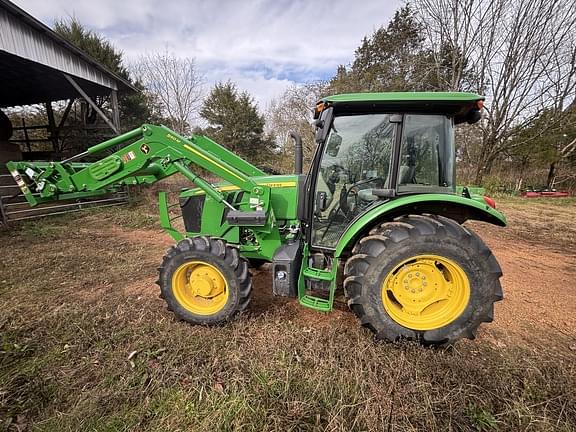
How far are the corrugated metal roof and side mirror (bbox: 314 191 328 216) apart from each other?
322 inches

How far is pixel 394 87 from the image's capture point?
593 inches

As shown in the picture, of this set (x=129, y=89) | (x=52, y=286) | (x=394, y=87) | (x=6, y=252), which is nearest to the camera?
(x=52, y=286)

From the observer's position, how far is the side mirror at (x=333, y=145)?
2465 millimetres

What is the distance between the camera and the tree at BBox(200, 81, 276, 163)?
61.6 feet

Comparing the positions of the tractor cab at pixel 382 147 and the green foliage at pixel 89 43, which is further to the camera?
the green foliage at pixel 89 43

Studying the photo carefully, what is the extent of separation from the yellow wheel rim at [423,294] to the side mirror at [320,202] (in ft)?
2.85

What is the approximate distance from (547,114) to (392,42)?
1016 centimetres

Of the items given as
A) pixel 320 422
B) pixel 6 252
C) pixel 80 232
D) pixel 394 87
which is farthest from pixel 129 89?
pixel 394 87

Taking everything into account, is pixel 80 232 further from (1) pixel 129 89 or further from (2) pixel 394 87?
(2) pixel 394 87

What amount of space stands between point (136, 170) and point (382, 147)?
91.8 inches

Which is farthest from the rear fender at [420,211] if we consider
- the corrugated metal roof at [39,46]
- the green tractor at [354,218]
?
the corrugated metal roof at [39,46]

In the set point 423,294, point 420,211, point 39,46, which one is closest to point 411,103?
point 420,211

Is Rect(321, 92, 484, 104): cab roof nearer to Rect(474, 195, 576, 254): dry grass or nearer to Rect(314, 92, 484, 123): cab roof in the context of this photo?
Rect(314, 92, 484, 123): cab roof

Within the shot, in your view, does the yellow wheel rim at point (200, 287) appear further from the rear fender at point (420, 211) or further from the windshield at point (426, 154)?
the windshield at point (426, 154)
